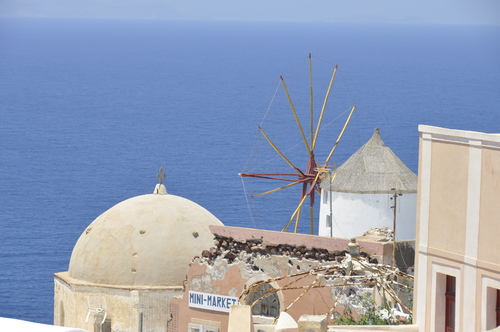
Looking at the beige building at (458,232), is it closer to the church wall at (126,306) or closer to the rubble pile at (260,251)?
the rubble pile at (260,251)

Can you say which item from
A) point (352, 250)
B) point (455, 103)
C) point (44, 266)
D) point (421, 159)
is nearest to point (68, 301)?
point (352, 250)

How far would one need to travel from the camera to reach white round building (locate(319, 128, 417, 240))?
43062 millimetres

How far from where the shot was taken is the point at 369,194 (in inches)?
1731

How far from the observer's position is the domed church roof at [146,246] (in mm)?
40438

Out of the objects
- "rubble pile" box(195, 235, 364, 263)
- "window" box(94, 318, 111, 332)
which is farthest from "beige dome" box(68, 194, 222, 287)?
"rubble pile" box(195, 235, 364, 263)

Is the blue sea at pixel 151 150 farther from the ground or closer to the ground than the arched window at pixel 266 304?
farther from the ground

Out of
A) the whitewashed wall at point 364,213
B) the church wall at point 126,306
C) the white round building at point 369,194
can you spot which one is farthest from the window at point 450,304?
the white round building at point 369,194

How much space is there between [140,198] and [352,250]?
11.7 m

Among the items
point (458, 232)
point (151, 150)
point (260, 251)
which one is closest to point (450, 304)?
point (458, 232)

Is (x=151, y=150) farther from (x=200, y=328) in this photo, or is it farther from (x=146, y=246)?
(x=200, y=328)

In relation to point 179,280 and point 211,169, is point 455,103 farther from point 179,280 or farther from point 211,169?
point 179,280

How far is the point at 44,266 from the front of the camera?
284 ft

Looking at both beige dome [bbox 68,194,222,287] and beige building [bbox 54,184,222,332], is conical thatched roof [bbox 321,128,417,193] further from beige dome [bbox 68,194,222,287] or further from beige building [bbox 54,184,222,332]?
beige dome [bbox 68,194,222,287]

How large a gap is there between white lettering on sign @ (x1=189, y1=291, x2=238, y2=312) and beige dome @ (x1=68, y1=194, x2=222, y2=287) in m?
3.27
